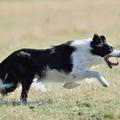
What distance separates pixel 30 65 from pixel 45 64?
0.24 metres

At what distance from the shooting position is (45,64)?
37.4ft

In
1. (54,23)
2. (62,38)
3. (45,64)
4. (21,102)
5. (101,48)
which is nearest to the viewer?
(21,102)

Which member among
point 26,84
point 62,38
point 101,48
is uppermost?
point 101,48

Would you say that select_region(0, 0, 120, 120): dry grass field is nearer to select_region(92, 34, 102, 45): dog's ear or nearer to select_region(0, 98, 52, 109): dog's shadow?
select_region(0, 98, 52, 109): dog's shadow

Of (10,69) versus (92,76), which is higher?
(10,69)

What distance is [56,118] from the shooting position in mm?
9734

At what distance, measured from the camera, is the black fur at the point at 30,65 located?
1138 centimetres

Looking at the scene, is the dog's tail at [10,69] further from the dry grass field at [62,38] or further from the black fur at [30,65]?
the dry grass field at [62,38]

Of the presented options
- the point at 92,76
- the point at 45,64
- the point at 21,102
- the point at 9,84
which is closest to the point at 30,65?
the point at 45,64

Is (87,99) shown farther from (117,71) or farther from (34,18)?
(34,18)

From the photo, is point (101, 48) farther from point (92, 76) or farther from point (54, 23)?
point (54, 23)

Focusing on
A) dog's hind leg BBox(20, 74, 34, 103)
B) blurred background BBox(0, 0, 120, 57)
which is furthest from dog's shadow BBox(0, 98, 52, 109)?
blurred background BBox(0, 0, 120, 57)

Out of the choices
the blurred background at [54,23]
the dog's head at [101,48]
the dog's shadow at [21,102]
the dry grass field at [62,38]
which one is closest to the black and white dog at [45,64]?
the dog's head at [101,48]

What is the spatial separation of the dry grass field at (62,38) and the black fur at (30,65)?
347 millimetres
